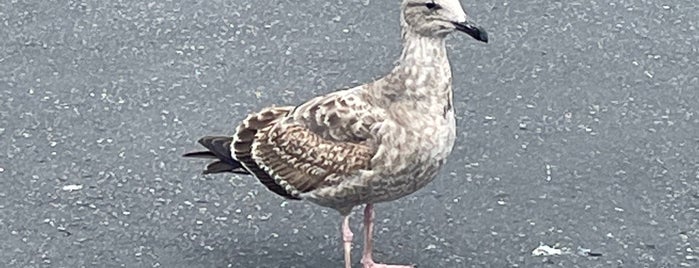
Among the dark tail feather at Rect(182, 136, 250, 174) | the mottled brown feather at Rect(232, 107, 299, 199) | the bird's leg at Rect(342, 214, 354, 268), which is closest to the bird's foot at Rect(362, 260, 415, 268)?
the bird's leg at Rect(342, 214, 354, 268)

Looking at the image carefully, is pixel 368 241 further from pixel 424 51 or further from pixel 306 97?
pixel 306 97

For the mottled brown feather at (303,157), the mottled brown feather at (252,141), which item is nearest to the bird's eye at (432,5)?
the mottled brown feather at (303,157)

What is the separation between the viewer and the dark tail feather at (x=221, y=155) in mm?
4711

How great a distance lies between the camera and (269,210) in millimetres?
5039

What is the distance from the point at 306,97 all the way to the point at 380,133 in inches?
64.1

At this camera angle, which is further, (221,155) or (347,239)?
(221,155)

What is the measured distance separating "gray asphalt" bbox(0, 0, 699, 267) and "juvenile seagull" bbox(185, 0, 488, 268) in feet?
1.22

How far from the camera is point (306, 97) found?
5914mm

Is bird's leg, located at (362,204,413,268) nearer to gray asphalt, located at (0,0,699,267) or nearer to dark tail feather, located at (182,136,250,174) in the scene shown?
gray asphalt, located at (0,0,699,267)

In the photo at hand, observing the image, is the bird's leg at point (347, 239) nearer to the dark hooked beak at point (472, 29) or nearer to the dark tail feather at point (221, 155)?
the dark tail feather at point (221, 155)

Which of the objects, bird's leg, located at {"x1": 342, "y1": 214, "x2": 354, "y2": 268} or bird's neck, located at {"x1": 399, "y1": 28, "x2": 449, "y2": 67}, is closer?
bird's neck, located at {"x1": 399, "y1": 28, "x2": 449, "y2": 67}

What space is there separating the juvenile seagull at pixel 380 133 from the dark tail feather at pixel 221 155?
0.11m

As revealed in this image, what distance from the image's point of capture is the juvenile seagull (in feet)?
14.0

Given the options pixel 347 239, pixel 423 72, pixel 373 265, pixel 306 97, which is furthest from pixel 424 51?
pixel 306 97
